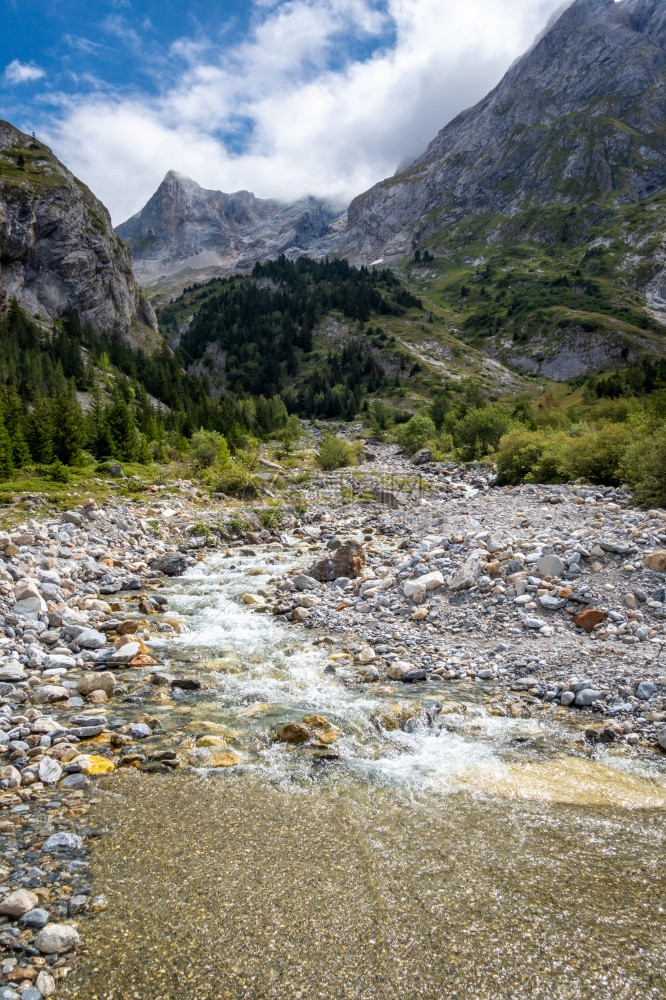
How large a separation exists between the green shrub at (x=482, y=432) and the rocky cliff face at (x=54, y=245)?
330 feet

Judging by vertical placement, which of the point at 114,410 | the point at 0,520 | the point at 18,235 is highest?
the point at 18,235

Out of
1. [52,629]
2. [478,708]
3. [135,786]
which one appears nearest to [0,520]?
[52,629]

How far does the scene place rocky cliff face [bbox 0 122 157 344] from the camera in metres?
109

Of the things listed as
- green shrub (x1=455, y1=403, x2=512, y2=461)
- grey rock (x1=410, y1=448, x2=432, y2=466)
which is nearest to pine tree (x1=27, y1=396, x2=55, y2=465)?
grey rock (x1=410, y1=448, x2=432, y2=466)

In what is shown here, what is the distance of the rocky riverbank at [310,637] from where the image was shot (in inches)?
270

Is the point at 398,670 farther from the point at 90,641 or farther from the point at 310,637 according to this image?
the point at 90,641

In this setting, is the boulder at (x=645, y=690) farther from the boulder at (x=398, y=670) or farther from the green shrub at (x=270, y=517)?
the green shrub at (x=270, y=517)

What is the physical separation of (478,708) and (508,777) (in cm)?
219

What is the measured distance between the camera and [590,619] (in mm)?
12594

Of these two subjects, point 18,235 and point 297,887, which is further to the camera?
point 18,235

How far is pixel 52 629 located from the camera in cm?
1349

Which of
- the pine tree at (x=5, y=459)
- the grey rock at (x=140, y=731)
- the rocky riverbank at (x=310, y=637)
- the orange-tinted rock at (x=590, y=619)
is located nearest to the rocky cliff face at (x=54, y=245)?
the pine tree at (x=5, y=459)

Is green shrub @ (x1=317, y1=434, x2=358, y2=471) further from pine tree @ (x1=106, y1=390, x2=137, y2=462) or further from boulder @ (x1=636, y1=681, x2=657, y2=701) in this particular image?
boulder @ (x1=636, y1=681, x2=657, y2=701)

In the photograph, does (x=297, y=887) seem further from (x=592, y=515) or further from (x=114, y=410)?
(x=114, y=410)
